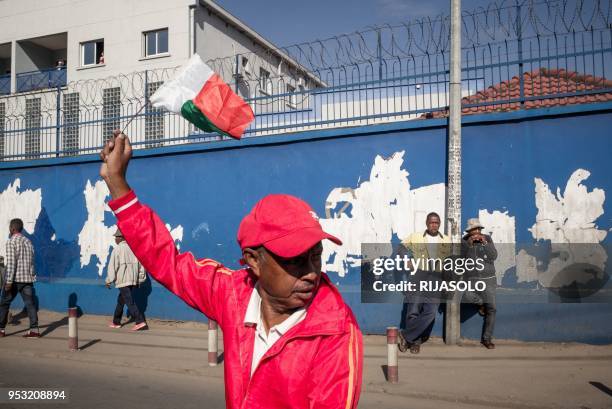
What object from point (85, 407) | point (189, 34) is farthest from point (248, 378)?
point (189, 34)

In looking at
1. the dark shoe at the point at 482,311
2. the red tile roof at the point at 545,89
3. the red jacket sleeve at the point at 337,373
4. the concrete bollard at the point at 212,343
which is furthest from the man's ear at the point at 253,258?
the red tile roof at the point at 545,89

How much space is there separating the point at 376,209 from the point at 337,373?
747 cm

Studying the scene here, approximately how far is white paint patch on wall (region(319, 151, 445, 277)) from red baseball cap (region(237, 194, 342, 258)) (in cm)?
710

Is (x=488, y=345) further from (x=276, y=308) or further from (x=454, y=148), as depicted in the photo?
(x=276, y=308)

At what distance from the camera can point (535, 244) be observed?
8.16 meters

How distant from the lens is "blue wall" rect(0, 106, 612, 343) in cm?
800

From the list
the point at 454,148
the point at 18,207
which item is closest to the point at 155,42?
the point at 18,207

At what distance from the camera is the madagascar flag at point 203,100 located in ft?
15.5

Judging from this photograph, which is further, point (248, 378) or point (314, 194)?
point (314, 194)

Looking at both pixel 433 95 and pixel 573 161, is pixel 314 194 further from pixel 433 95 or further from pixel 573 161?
pixel 573 161

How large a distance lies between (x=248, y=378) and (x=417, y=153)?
7.42 metres

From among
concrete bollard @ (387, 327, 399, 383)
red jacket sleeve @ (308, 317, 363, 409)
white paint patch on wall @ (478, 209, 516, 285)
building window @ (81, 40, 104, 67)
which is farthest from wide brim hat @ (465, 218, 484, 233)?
building window @ (81, 40, 104, 67)

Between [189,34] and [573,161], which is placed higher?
[189,34]

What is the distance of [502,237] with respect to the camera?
327 inches
